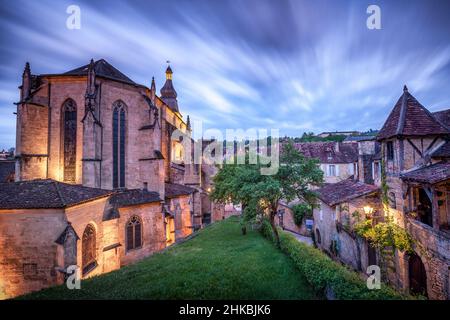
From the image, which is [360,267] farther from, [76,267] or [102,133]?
[102,133]

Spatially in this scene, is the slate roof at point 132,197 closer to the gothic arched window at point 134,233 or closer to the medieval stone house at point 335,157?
the gothic arched window at point 134,233

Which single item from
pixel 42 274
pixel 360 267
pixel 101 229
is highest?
pixel 101 229

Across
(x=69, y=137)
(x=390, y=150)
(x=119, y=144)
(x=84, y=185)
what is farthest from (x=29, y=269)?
(x=390, y=150)

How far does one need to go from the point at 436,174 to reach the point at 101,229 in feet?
60.5

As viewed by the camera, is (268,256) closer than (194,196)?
Yes

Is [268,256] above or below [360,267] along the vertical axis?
above

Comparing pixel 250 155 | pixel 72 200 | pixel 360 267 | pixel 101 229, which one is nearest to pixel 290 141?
pixel 250 155

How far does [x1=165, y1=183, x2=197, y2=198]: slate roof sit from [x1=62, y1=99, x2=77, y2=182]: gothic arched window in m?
7.85

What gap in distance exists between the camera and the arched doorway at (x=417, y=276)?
10.5 m

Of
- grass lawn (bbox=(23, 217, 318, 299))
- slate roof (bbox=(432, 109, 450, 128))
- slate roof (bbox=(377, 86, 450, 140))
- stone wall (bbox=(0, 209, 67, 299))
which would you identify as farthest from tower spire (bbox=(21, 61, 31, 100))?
slate roof (bbox=(432, 109, 450, 128))

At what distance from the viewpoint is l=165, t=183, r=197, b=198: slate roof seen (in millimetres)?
20014

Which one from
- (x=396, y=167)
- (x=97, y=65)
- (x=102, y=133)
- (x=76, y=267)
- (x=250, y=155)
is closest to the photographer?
(x=76, y=267)

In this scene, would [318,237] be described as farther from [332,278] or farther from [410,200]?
[332,278]

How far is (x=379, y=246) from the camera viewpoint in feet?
39.8
